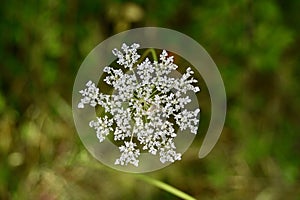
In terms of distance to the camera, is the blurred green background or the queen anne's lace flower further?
the blurred green background

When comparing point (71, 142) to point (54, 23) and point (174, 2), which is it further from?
point (174, 2)

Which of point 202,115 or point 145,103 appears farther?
point 202,115

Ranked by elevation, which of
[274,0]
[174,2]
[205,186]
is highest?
[274,0]

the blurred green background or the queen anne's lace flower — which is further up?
the blurred green background

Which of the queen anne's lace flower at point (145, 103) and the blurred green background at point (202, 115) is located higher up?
the blurred green background at point (202, 115)

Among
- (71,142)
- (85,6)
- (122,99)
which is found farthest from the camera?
(85,6)

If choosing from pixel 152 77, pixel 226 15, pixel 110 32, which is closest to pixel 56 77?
pixel 110 32

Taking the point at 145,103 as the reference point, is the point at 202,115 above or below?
above

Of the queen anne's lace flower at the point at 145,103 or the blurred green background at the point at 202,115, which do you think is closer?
the queen anne's lace flower at the point at 145,103
